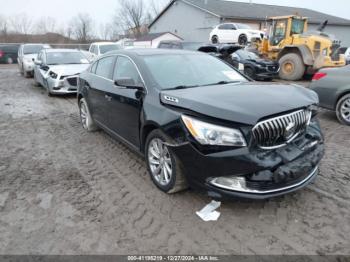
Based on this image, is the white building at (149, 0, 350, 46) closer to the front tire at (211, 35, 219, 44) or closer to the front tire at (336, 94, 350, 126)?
the front tire at (211, 35, 219, 44)

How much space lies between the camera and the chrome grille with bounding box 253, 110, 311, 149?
111 inches

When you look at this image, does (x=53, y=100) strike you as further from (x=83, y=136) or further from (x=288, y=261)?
(x=288, y=261)

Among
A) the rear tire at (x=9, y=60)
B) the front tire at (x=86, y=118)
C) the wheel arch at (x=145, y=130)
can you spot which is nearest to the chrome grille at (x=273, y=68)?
the front tire at (x=86, y=118)

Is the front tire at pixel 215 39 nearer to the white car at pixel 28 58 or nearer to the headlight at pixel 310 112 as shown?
the white car at pixel 28 58

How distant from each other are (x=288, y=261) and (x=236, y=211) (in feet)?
2.56

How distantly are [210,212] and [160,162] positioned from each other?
0.85 metres

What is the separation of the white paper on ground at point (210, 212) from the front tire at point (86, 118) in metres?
3.43

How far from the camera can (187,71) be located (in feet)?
13.5

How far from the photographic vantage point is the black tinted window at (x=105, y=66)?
492 cm

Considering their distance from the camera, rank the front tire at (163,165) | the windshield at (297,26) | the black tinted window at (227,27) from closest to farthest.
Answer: the front tire at (163,165) < the windshield at (297,26) < the black tinted window at (227,27)

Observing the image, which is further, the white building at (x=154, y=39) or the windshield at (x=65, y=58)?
the white building at (x=154, y=39)

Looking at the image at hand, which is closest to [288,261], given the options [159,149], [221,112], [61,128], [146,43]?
[221,112]

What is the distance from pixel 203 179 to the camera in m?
2.96

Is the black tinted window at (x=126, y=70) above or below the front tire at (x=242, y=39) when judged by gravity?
below
